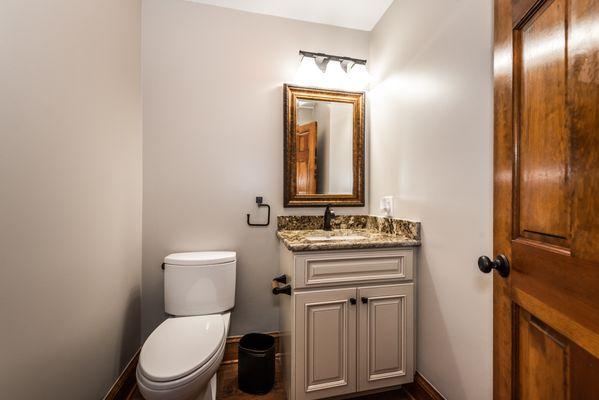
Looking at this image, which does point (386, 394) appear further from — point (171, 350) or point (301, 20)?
point (301, 20)

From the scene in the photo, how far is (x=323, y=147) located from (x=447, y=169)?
0.89 m

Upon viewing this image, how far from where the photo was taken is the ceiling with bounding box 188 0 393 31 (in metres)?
1.73

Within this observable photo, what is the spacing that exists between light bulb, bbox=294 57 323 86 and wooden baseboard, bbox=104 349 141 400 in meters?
2.08

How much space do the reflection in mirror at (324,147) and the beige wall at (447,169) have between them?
369 millimetres

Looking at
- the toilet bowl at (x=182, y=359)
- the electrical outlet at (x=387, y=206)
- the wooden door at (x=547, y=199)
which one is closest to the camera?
the wooden door at (x=547, y=199)

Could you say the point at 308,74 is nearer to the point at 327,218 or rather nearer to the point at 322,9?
the point at 322,9

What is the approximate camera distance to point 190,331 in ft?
4.36

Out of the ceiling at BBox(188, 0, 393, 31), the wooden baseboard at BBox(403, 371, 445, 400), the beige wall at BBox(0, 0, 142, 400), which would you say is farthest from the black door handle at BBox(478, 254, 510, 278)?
the ceiling at BBox(188, 0, 393, 31)

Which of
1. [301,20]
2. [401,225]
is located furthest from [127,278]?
[301,20]

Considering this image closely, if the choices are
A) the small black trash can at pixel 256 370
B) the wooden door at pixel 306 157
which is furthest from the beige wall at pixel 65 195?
the wooden door at pixel 306 157

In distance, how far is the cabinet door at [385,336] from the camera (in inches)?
52.7

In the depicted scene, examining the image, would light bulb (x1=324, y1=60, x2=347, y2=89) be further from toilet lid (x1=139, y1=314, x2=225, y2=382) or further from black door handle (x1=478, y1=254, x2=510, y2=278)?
toilet lid (x1=139, y1=314, x2=225, y2=382)

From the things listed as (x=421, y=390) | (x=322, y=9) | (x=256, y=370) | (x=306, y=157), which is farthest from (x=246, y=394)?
(x=322, y=9)

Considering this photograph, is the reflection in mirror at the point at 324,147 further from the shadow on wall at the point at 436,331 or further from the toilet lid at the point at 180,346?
the toilet lid at the point at 180,346
